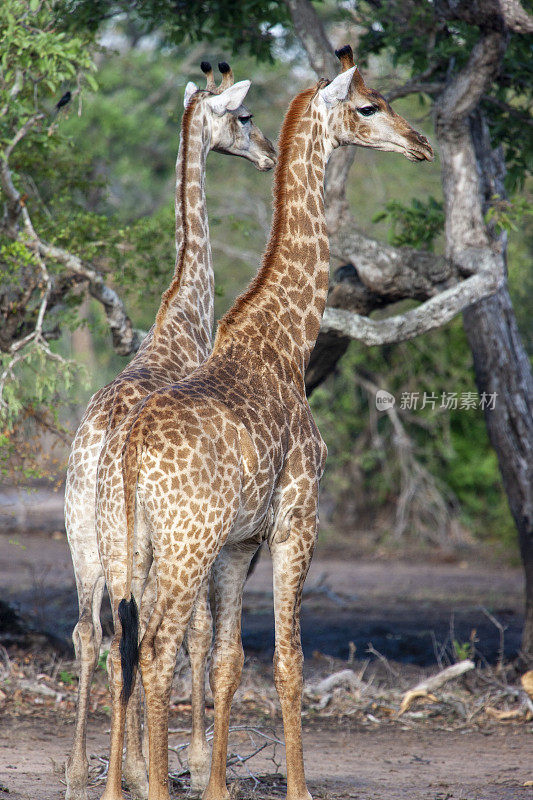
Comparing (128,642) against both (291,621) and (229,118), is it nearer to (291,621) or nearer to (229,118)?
(291,621)

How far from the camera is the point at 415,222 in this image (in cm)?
796

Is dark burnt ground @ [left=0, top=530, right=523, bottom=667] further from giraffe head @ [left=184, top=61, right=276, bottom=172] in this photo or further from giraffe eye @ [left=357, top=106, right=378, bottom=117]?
giraffe eye @ [left=357, top=106, right=378, bottom=117]

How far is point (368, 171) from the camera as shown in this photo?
19.1m

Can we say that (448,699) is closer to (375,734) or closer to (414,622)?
(375,734)

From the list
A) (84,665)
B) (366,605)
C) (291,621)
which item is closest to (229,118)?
(291,621)

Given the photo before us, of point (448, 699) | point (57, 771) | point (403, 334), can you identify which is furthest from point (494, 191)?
point (57, 771)

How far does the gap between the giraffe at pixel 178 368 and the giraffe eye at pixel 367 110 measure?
93 centimetres

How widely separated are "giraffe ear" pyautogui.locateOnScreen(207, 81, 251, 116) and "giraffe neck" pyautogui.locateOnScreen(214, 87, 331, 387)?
2.58 ft

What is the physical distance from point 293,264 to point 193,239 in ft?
3.21

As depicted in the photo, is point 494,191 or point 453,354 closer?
point 494,191

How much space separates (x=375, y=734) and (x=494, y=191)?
176 inches

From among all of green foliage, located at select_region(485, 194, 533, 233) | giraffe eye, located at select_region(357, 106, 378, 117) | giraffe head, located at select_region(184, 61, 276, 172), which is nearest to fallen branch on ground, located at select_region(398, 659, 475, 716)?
green foliage, located at select_region(485, 194, 533, 233)

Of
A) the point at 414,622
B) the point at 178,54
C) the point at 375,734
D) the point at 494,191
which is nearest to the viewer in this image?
the point at 375,734

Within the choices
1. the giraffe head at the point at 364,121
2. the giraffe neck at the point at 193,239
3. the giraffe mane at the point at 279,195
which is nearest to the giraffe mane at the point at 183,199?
the giraffe neck at the point at 193,239
